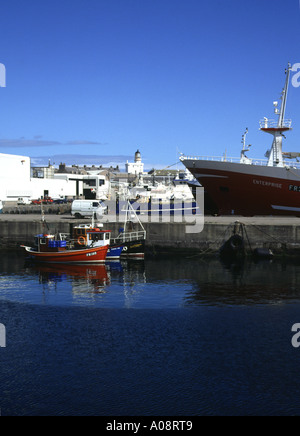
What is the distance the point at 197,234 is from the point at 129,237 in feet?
23.4

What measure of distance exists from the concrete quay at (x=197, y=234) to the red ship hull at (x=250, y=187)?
4.15ft

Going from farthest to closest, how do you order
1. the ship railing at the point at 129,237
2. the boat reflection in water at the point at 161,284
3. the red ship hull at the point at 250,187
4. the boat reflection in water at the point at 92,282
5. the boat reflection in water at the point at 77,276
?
the red ship hull at the point at 250,187 → the ship railing at the point at 129,237 → the boat reflection in water at the point at 77,276 → the boat reflection in water at the point at 92,282 → the boat reflection in water at the point at 161,284

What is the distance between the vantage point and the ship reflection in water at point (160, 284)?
93.2 feet

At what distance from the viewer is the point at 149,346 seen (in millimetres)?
20516

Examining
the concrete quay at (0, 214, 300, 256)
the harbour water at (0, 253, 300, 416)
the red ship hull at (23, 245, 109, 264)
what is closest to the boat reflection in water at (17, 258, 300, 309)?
the harbour water at (0, 253, 300, 416)

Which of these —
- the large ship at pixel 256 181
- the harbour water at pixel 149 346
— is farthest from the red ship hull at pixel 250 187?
the harbour water at pixel 149 346

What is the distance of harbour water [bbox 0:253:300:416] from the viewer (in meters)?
15.8

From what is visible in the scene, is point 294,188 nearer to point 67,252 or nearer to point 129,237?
point 129,237

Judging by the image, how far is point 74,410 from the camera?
49.9ft

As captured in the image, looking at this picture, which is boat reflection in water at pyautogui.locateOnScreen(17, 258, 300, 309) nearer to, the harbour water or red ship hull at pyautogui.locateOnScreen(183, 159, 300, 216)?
the harbour water

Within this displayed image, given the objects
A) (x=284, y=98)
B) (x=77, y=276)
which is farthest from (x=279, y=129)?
(x=77, y=276)

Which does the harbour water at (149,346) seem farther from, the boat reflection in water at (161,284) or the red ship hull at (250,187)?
the red ship hull at (250,187)

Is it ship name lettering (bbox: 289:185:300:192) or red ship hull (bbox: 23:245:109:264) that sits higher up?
ship name lettering (bbox: 289:185:300:192)
